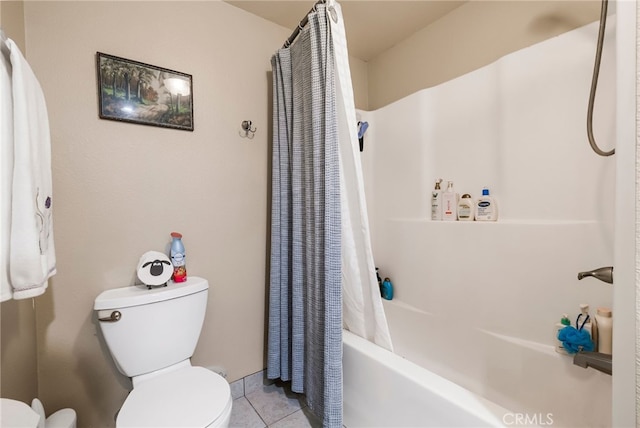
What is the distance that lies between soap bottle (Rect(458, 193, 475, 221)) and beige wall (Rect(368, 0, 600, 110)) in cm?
81

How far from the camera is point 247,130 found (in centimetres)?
163

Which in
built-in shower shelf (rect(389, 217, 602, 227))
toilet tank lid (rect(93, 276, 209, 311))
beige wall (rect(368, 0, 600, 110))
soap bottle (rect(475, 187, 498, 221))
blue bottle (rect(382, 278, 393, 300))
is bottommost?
blue bottle (rect(382, 278, 393, 300))

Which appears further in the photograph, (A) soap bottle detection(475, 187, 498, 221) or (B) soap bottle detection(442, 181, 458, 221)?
(B) soap bottle detection(442, 181, 458, 221)

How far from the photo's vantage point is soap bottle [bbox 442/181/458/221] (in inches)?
64.9

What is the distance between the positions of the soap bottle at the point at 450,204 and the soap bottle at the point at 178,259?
154 centimetres

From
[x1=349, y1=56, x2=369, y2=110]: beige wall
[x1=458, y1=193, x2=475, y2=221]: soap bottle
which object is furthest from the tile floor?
[x1=349, y1=56, x2=369, y2=110]: beige wall

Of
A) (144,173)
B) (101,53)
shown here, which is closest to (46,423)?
(144,173)

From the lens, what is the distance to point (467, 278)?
5.05ft

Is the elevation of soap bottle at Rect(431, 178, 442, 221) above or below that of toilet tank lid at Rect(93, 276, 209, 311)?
above

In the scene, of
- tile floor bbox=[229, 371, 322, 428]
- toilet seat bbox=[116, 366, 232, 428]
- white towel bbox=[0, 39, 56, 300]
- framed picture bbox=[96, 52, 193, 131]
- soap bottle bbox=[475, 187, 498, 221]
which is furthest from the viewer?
soap bottle bbox=[475, 187, 498, 221]

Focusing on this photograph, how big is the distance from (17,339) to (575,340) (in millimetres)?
2139

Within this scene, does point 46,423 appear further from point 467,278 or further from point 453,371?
point 467,278

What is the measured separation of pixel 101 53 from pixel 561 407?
8.44 feet

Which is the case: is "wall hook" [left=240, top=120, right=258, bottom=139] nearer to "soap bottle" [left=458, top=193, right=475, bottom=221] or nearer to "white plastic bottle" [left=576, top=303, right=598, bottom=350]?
"soap bottle" [left=458, top=193, right=475, bottom=221]
